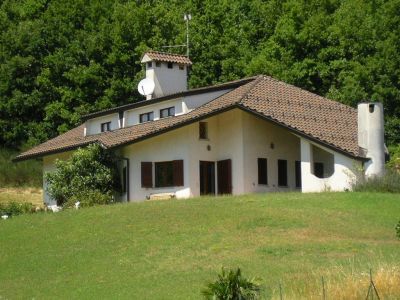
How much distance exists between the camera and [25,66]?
A: 63.3 m

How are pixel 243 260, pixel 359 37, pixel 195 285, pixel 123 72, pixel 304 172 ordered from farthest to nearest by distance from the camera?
pixel 123 72
pixel 359 37
pixel 304 172
pixel 243 260
pixel 195 285

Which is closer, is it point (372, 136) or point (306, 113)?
point (372, 136)

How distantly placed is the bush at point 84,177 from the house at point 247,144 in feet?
1.76

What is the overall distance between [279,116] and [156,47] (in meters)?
24.2

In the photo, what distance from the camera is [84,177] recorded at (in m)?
42.0

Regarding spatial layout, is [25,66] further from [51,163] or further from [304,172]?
[304,172]

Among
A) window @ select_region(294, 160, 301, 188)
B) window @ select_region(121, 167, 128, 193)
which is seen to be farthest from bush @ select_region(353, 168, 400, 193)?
window @ select_region(121, 167, 128, 193)

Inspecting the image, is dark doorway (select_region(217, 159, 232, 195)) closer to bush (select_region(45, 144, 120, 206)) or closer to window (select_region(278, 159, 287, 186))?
window (select_region(278, 159, 287, 186))

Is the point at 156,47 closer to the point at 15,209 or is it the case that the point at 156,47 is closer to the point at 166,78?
the point at 166,78

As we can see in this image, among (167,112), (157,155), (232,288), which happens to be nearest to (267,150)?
(157,155)

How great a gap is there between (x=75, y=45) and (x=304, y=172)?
2871 cm

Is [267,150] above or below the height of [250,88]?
below

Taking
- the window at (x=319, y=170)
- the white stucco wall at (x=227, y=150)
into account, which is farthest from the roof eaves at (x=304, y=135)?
the window at (x=319, y=170)

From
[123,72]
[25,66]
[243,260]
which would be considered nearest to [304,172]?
[243,260]
